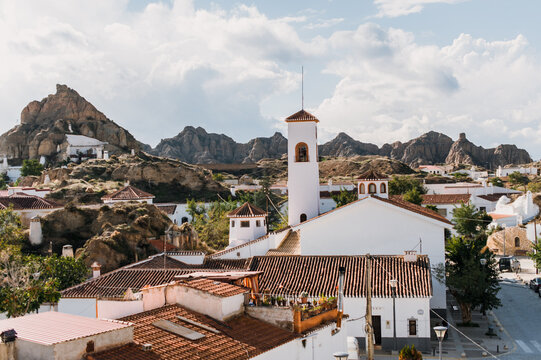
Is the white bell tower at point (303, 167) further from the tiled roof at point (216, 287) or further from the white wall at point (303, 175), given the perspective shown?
the tiled roof at point (216, 287)

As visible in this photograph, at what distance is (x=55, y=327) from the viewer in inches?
452

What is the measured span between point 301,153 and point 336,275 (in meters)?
15.0

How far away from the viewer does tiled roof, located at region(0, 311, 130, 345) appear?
10.6 meters

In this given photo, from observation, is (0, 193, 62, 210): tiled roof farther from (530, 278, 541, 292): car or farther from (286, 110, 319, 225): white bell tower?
(530, 278, 541, 292): car

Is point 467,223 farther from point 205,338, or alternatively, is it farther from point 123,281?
point 205,338

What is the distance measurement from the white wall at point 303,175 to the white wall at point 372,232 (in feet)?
24.9

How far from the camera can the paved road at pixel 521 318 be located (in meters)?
23.4

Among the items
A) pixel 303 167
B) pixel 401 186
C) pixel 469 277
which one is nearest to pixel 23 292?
pixel 469 277

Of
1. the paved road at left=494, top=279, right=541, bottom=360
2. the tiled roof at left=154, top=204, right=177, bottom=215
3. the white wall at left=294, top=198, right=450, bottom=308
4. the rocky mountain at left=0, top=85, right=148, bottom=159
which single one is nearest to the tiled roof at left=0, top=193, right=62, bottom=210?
the tiled roof at left=154, top=204, right=177, bottom=215

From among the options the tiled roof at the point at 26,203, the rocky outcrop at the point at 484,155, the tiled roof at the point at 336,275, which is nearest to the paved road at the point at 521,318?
the tiled roof at the point at 336,275

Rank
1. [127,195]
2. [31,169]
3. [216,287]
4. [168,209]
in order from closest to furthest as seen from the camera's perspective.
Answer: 1. [216,287]
2. [127,195]
3. [168,209]
4. [31,169]

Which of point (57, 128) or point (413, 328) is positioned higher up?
point (57, 128)

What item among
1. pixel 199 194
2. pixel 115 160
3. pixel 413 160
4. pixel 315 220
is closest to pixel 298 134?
pixel 315 220

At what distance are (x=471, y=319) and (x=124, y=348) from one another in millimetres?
21892
